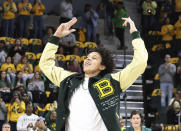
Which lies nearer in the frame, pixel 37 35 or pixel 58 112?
Result: pixel 58 112

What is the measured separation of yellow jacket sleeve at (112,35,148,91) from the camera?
4.05 m

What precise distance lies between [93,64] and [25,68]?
27.8 feet

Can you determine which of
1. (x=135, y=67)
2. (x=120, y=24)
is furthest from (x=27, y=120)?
(x=135, y=67)

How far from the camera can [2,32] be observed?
1441 centimetres

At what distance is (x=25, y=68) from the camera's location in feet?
41.1

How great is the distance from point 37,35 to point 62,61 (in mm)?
1694

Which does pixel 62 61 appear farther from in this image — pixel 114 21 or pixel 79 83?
pixel 79 83

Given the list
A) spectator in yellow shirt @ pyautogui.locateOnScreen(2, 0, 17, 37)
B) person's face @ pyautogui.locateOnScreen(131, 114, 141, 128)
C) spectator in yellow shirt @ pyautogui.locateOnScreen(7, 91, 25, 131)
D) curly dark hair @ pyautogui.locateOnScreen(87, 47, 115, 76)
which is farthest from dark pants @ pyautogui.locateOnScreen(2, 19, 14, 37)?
curly dark hair @ pyautogui.locateOnScreen(87, 47, 115, 76)

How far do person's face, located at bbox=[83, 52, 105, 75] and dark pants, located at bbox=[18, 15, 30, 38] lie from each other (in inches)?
401

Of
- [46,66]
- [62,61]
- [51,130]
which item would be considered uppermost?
[46,66]

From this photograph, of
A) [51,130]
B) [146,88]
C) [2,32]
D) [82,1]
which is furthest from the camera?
[82,1]

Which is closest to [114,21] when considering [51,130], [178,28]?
[178,28]

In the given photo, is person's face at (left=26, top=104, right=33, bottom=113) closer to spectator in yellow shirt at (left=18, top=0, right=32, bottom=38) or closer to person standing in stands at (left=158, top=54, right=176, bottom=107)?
spectator in yellow shirt at (left=18, top=0, right=32, bottom=38)

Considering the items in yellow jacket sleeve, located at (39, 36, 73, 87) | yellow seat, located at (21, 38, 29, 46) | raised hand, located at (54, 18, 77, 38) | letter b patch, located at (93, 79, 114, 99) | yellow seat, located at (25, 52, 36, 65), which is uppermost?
raised hand, located at (54, 18, 77, 38)
